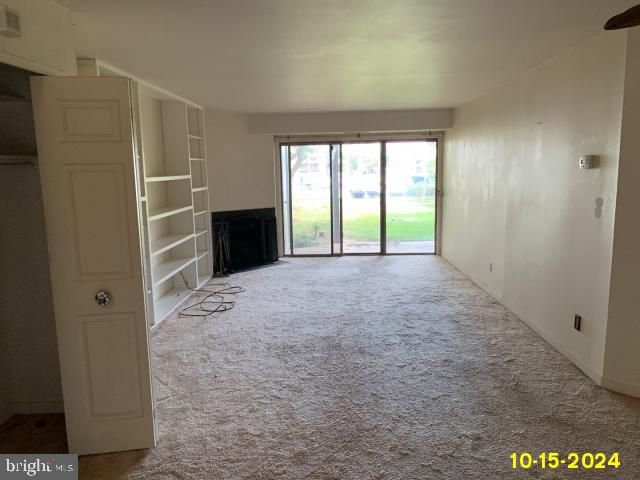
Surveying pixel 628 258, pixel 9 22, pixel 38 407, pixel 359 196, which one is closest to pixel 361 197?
pixel 359 196

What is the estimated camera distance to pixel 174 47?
125 inches

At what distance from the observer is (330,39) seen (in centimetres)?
297

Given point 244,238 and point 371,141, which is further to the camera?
point 371,141

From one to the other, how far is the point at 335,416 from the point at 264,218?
A: 4938mm

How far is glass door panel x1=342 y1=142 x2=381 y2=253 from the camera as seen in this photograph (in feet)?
25.5

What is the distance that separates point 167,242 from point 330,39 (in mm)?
3210

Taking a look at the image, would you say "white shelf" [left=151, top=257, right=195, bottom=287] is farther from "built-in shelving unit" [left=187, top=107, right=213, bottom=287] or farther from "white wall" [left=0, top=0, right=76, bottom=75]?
"white wall" [left=0, top=0, right=76, bottom=75]

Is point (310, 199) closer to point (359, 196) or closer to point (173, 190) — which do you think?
point (359, 196)

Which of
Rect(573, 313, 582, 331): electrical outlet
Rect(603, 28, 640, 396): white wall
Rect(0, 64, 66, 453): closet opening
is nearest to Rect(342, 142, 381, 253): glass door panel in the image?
Rect(573, 313, 582, 331): electrical outlet

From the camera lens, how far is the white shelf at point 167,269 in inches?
184

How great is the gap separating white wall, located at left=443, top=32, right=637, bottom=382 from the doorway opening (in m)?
2.02

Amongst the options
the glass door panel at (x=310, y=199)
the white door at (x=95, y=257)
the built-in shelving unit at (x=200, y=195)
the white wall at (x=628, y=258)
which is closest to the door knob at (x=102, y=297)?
the white door at (x=95, y=257)

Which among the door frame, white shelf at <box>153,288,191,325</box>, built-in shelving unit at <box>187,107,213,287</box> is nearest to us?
white shelf at <box>153,288,191,325</box>

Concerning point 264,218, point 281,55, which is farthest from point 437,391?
point 264,218
